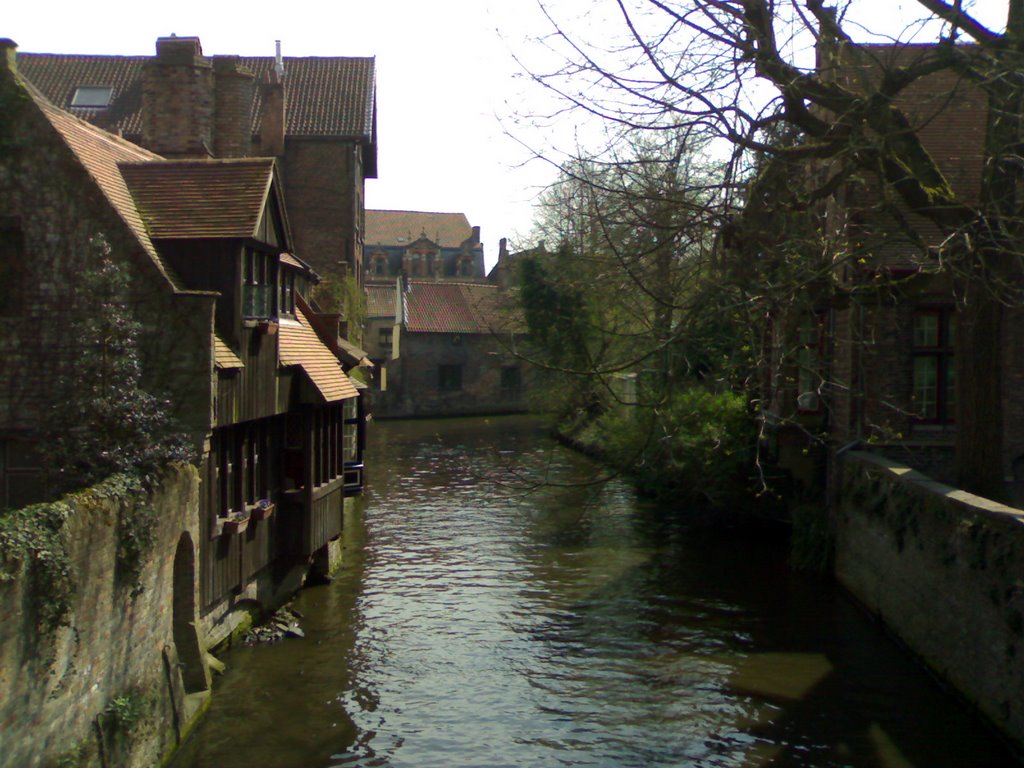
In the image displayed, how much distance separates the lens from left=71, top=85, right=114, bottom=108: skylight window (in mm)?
33062

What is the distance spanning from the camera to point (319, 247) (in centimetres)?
3350

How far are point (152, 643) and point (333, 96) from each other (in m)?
28.0

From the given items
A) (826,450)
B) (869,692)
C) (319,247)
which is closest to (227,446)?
(869,692)

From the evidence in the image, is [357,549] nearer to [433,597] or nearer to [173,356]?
[433,597]

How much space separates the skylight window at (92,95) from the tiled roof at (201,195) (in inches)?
877

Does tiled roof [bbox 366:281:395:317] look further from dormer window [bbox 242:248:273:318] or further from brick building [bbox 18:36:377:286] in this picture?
dormer window [bbox 242:248:273:318]

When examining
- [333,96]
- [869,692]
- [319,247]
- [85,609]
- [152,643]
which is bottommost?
[869,692]

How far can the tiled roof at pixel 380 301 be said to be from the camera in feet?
167

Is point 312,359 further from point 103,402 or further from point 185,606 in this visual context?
point 185,606

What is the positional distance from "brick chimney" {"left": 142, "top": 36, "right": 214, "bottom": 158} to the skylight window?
48.1ft

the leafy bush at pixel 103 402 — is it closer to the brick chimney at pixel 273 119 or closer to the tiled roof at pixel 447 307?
the brick chimney at pixel 273 119

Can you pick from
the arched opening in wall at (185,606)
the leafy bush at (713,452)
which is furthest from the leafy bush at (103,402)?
the leafy bush at (713,452)

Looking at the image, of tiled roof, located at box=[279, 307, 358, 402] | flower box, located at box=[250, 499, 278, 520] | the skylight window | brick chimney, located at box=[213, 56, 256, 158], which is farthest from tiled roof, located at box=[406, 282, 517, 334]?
flower box, located at box=[250, 499, 278, 520]

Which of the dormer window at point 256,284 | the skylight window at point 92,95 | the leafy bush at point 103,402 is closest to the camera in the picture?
the leafy bush at point 103,402
